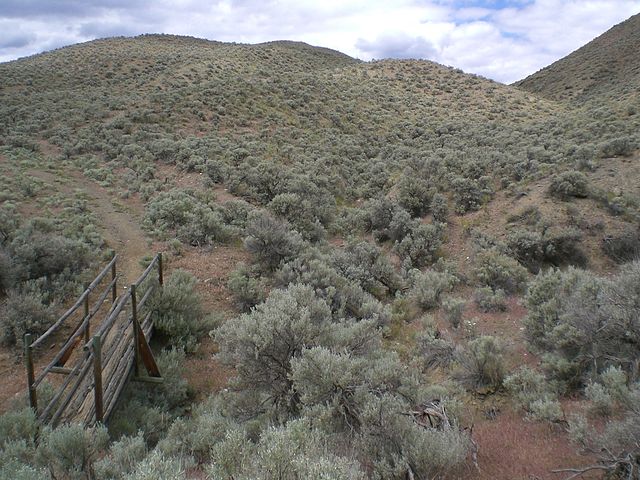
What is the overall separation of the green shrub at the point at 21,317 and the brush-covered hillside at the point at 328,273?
0.13 ft

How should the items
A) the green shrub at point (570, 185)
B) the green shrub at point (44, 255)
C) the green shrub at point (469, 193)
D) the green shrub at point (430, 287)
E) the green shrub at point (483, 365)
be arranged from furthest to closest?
the green shrub at point (469, 193), the green shrub at point (570, 185), the green shrub at point (430, 287), the green shrub at point (44, 255), the green shrub at point (483, 365)

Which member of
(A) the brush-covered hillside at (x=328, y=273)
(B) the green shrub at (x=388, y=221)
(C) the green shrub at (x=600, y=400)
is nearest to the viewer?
(A) the brush-covered hillside at (x=328, y=273)

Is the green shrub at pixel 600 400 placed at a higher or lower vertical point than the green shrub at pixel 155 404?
higher

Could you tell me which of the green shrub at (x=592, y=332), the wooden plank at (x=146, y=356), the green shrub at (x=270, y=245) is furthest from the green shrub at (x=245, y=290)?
the green shrub at (x=592, y=332)

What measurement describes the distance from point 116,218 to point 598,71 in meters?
44.8

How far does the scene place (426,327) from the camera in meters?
9.48

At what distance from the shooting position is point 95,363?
5465 millimetres

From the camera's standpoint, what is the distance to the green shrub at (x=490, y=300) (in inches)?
400

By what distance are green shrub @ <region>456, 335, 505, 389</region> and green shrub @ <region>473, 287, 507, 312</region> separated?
10.2 feet

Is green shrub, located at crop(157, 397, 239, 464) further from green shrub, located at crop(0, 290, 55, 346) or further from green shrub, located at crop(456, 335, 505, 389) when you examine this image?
green shrub, located at crop(0, 290, 55, 346)

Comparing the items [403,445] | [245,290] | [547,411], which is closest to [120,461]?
[403,445]

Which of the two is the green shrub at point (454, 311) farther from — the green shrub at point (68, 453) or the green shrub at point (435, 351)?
the green shrub at point (68, 453)

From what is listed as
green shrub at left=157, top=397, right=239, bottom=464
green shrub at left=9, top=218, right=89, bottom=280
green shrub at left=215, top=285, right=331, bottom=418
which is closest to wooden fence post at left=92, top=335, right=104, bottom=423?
green shrub at left=157, top=397, right=239, bottom=464

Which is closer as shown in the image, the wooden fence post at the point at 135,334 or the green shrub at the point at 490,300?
the wooden fence post at the point at 135,334
